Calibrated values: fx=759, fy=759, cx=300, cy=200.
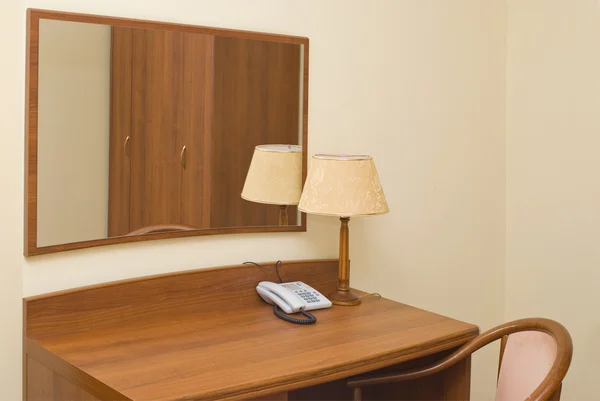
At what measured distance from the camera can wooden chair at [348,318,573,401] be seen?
1.77 m

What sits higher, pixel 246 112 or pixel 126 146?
pixel 246 112

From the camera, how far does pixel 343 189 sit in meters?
2.25

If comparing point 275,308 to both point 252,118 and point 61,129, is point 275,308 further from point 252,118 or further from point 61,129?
point 61,129

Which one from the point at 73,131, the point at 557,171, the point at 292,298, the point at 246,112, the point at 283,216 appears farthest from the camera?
the point at 557,171

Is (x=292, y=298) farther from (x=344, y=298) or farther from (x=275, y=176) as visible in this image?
(x=275, y=176)

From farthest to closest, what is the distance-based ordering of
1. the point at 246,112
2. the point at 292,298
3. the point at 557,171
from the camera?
the point at 557,171
the point at 246,112
the point at 292,298

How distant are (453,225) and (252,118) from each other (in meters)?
1.00

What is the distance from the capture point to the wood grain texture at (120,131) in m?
2.10

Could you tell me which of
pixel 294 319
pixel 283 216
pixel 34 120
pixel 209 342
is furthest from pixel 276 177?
pixel 34 120

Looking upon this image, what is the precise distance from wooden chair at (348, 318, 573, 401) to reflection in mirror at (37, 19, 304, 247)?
2.33 feet

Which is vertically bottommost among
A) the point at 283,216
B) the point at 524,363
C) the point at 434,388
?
the point at 434,388

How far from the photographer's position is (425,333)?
6.93 feet

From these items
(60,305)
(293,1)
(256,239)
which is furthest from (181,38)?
(60,305)

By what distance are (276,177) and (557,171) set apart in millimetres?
1142
